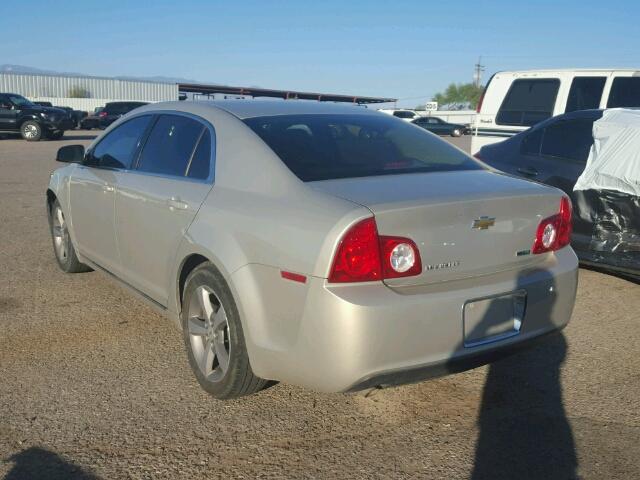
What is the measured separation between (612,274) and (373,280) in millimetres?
4223

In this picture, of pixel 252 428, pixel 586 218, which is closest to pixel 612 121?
pixel 586 218

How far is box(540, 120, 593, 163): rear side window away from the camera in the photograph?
599 centimetres

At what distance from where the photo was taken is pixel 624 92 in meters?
8.83

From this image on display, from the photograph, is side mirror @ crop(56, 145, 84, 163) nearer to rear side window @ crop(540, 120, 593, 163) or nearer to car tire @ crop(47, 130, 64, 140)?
rear side window @ crop(540, 120, 593, 163)

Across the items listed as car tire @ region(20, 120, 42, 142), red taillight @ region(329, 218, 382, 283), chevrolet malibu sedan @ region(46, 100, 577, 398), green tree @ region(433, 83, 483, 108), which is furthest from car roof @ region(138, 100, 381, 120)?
green tree @ region(433, 83, 483, 108)

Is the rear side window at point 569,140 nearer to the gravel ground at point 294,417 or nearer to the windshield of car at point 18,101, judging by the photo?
the gravel ground at point 294,417

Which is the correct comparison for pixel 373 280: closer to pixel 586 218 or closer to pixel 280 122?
pixel 280 122

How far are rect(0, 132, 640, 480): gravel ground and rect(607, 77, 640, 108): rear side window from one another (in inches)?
194

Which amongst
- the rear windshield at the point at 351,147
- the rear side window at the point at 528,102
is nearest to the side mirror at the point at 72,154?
the rear windshield at the point at 351,147

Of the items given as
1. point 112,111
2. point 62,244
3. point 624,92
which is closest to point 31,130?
point 112,111

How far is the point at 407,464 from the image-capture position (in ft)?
9.68

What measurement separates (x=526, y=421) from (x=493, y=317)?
2.10ft

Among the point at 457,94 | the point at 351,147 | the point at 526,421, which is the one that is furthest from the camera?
the point at 457,94

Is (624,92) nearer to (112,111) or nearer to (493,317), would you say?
(493,317)
